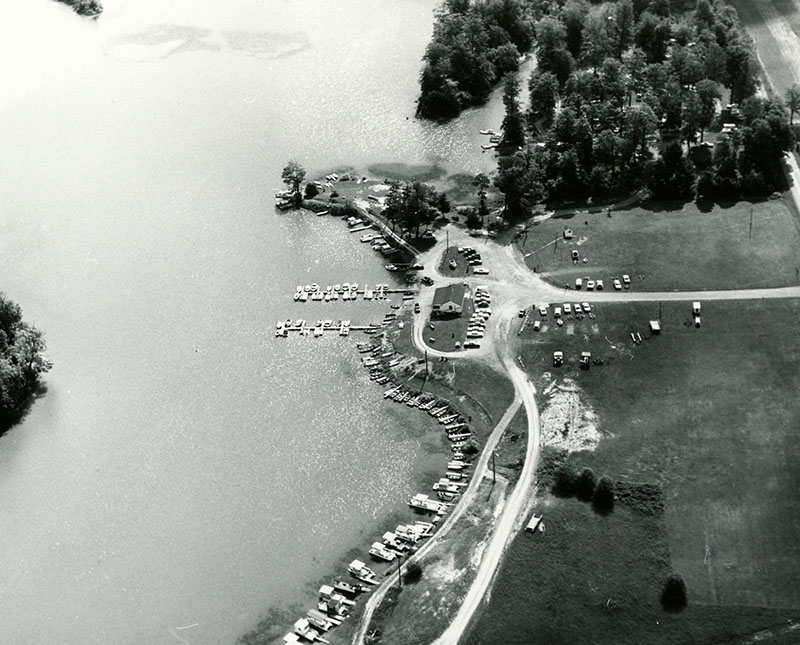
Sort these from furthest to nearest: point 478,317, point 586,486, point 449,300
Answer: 1. point 449,300
2. point 478,317
3. point 586,486

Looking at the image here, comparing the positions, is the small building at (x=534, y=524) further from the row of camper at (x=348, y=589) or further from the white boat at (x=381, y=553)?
the white boat at (x=381, y=553)

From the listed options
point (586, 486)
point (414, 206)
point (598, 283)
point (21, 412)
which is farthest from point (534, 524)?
point (21, 412)

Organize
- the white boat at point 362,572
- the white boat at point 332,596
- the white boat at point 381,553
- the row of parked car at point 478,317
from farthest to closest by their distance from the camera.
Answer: the row of parked car at point 478,317 → the white boat at point 381,553 → the white boat at point 362,572 → the white boat at point 332,596

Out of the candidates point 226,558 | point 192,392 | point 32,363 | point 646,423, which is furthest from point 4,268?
point 646,423

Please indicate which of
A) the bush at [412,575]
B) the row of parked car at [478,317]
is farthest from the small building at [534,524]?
the row of parked car at [478,317]

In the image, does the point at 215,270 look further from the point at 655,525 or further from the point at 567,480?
Answer: the point at 655,525

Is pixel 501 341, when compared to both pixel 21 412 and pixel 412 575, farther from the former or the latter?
pixel 21 412
